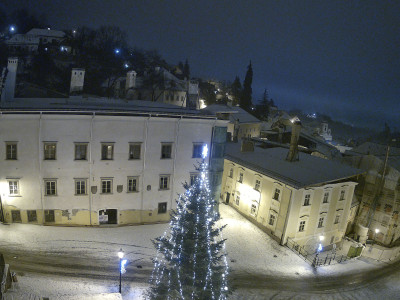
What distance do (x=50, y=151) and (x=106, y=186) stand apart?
5094mm

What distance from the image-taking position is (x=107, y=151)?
2398 centimetres

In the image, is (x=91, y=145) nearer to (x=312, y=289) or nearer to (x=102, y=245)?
(x=102, y=245)

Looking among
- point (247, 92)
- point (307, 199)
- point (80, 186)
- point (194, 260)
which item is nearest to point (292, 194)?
point (307, 199)

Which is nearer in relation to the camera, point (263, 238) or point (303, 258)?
point (303, 258)

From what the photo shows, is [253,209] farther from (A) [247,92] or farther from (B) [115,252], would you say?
(A) [247,92]

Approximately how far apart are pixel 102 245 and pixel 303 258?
55.8ft

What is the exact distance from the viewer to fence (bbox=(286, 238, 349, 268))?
26239mm

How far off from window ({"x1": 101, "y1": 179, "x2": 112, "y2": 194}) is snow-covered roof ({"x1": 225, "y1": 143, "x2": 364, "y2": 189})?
14452mm

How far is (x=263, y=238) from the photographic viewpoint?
27.7 metres

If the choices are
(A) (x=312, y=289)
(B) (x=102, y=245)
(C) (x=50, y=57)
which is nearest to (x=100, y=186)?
(B) (x=102, y=245)

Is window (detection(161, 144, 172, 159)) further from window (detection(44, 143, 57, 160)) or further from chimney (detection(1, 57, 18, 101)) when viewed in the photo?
chimney (detection(1, 57, 18, 101))

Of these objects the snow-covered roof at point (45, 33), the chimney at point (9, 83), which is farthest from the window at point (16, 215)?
the snow-covered roof at point (45, 33)

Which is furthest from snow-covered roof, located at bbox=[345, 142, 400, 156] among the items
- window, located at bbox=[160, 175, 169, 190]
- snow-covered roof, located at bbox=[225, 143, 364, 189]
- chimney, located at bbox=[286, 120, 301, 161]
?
window, located at bbox=[160, 175, 169, 190]

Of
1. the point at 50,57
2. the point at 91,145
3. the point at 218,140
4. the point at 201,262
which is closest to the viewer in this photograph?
the point at 201,262
